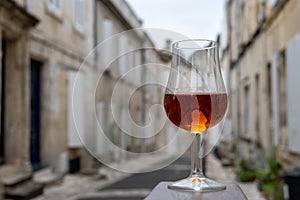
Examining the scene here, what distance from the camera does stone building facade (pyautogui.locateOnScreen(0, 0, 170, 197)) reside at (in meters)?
7.00

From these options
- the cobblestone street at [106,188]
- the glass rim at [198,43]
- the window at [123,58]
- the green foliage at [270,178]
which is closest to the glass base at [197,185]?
the glass rim at [198,43]

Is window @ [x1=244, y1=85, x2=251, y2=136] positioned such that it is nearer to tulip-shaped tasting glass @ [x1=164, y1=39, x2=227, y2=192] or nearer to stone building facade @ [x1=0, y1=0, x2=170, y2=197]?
stone building facade @ [x1=0, y1=0, x2=170, y2=197]

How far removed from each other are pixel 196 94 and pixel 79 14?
969 cm

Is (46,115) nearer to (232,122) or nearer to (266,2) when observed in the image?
(266,2)

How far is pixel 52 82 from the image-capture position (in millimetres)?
8617

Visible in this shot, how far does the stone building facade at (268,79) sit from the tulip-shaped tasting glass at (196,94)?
4.78 meters

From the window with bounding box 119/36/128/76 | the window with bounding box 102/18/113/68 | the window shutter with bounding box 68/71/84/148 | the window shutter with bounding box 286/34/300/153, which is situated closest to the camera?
the window shutter with bounding box 286/34/300/153

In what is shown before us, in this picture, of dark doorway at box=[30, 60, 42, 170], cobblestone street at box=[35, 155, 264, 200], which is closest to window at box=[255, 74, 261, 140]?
cobblestone street at box=[35, 155, 264, 200]

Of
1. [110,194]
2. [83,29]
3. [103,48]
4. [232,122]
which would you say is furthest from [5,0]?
[232,122]

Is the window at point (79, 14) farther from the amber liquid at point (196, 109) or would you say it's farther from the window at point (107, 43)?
the amber liquid at point (196, 109)

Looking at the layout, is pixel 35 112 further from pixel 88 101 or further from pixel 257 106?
pixel 257 106

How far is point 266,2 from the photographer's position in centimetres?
877

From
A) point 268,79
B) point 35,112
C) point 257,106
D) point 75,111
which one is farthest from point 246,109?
point 35,112

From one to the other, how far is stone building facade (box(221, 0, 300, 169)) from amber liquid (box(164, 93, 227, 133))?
482 centimetres
